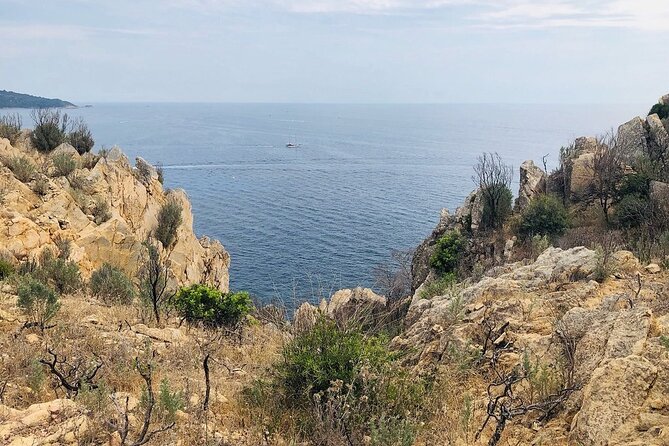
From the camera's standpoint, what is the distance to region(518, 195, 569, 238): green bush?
22.3m

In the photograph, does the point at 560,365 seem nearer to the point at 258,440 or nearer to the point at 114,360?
the point at 258,440

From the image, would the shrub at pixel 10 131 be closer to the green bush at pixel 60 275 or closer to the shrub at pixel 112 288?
the green bush at pixel 60 275

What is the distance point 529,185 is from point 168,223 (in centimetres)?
1989

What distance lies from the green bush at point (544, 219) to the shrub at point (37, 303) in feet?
64.1

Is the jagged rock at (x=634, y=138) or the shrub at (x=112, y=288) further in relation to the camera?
the jagged rock at (x=634, y=138)

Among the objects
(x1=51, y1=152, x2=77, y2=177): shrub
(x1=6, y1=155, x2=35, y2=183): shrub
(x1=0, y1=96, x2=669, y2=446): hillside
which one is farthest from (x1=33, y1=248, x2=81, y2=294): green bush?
(x1=51, y1=152, x2=77, y2=177): shrub

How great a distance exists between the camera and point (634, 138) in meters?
26.2

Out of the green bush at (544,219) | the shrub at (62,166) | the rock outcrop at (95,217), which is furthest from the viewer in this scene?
the green bush at (544,219)

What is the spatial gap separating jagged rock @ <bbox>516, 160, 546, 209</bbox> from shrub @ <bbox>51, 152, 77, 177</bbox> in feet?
73.6

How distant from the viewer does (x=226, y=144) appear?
351 ft

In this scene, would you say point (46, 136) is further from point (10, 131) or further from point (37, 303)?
point (37, 303)

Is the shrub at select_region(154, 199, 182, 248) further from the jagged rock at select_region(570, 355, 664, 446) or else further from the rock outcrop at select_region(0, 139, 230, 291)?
the jagged rock at select_region(570, 355, 664, 446)

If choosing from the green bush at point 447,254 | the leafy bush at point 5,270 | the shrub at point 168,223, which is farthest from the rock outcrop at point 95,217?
the green bush at point 447,254

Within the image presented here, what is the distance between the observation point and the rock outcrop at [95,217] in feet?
56.3
